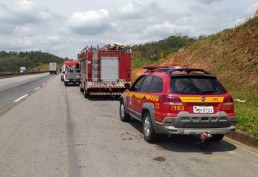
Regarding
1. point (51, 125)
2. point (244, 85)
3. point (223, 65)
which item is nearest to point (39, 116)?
point (51, 125)

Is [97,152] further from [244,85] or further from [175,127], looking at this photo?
[244,85]

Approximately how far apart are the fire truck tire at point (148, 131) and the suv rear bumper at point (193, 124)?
53 cm

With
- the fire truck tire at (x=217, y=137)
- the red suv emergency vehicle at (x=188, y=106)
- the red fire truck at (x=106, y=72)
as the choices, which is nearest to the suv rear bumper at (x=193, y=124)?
the red suv emergency vehicle at (x=188, y=106)

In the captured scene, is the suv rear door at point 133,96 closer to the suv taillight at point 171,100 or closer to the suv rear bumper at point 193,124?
the suv taillight at point 171,100

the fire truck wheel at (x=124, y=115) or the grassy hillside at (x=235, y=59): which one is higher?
the grassy hillside at (x=235, y=59)

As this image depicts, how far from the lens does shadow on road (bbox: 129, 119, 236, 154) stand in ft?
27.6

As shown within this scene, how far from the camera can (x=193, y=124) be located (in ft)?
26.7

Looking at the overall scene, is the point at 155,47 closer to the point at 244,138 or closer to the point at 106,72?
the point at 106,72

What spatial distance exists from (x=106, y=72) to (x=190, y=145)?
1279cm

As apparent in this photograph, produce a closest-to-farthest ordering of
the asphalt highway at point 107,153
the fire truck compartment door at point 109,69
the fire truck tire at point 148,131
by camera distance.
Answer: the asphalt highway at point 107,153 → the fire truck tire at point 148,131 → the fire truck compartment door at point 109,69

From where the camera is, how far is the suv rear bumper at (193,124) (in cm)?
811

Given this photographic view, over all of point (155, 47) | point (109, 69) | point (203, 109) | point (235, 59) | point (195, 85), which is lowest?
point (203, 109)

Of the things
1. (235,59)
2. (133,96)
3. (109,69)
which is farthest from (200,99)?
(235,59)

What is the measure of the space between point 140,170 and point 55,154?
193cm
